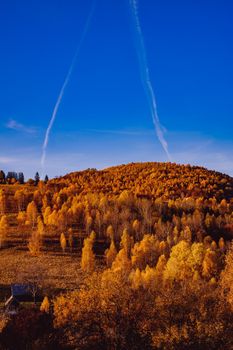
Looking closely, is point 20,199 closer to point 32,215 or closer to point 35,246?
point 32,215

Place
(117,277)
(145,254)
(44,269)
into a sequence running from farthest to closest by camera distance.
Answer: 1. (145,254)
2. (44,269)
3. (117,277)

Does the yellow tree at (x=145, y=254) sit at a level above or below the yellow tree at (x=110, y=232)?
below

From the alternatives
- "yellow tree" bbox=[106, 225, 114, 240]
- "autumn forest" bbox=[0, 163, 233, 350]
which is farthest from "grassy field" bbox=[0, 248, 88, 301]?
"yellow tree" bbox=[106, 225, 114, 240]

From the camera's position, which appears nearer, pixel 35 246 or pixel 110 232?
pixel 35 246

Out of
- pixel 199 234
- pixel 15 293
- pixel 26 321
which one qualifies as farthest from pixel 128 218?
pixel 26 321

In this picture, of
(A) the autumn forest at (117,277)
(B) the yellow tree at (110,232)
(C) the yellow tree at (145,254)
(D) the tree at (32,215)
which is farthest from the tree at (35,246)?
(D) the tree at (32,215)

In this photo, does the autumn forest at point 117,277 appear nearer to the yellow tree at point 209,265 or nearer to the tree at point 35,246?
the yellow tree at point 209,265

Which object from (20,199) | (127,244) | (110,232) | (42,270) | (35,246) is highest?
(20,199)

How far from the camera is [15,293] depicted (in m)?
72.1

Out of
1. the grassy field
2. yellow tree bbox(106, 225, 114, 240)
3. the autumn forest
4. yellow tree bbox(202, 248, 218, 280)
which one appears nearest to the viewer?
the autumn forest

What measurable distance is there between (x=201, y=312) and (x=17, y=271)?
232 feet

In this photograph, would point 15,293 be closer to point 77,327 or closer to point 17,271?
point 17,271

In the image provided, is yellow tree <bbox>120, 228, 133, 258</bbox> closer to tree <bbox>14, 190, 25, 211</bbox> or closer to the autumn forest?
the autumn forest

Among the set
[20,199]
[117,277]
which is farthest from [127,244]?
[117,277]
